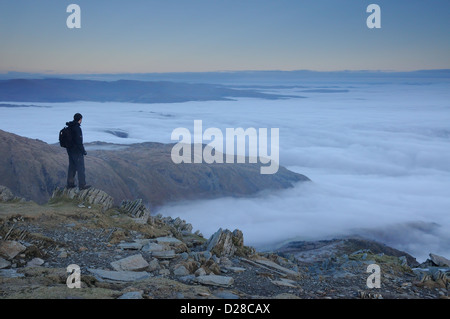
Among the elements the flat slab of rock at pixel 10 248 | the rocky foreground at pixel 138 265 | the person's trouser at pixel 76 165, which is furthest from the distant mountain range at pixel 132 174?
the flat slab of rock at pixel 10 248

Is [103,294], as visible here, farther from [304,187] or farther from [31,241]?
[304,187]

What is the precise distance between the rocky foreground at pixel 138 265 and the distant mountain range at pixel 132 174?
333 feet

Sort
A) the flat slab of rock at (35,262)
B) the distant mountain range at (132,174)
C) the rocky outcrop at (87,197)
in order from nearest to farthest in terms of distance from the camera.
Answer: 1. the flat slab of rock at (35,262)
2. the rocky outcrop at (87,197)
3. the distant mountain range at (132,174)

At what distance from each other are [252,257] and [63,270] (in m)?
6.71

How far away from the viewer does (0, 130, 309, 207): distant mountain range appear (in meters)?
118

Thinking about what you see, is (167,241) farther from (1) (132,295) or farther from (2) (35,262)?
(1) (132,295)

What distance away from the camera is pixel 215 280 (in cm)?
1091

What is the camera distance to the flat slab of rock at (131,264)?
11.4 m

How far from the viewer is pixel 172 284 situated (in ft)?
32.4

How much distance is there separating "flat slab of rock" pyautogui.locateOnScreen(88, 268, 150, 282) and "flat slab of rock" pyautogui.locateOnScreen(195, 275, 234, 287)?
4.79 ft

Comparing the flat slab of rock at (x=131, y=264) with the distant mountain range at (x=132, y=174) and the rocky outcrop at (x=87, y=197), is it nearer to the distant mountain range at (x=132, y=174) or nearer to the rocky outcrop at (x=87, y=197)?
the rocky outcrop at (x=87, y=197)

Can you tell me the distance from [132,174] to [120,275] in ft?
444

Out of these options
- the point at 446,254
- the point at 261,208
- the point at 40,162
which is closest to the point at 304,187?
the point at 261,208

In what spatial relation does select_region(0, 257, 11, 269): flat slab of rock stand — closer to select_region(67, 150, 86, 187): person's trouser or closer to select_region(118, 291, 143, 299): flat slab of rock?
select_region(118, 291, 143, 299): flat slab of rock
